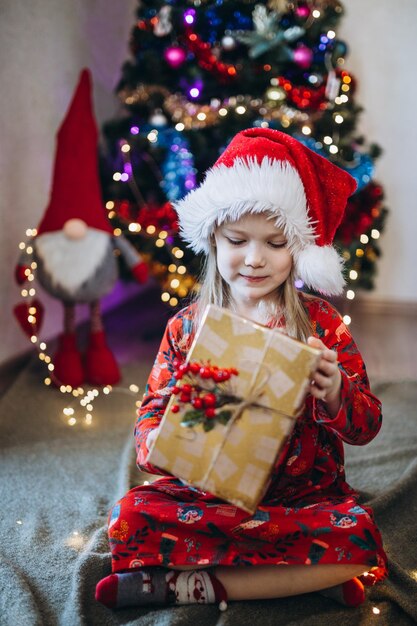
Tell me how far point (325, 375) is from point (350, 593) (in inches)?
14.1

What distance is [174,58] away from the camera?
7.11 ft

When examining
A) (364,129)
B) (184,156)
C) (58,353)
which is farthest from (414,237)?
(58,353)

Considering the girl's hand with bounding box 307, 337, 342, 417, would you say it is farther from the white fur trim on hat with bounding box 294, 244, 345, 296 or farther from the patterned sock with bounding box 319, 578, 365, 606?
the patterned sock with bounding box 319, 578, 365, 606

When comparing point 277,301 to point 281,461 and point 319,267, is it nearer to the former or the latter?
point 319,267

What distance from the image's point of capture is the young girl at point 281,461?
98 centimetres

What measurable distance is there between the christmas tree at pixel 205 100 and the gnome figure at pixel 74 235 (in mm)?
230

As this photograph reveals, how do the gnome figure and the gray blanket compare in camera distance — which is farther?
the gnome figure

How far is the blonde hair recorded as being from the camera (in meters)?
1.07

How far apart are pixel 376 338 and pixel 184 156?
109 cm

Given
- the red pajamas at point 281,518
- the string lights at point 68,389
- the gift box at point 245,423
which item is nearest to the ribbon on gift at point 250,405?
the gift box at point 245,423

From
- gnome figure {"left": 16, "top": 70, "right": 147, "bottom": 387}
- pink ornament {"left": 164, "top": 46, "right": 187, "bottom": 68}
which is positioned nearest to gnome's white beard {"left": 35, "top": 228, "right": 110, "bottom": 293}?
gnome figure {"left": 16, "top": 70, "right": 147, "bottom": 387}

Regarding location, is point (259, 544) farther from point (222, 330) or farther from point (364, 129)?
point (364, 129)

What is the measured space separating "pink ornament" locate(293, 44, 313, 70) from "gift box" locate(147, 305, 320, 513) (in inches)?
63.0

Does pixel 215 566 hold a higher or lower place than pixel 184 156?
lower
